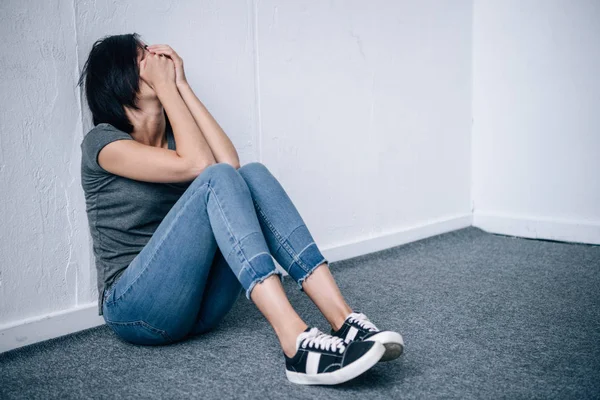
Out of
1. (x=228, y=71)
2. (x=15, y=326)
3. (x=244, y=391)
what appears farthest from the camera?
(x=228, y=71)

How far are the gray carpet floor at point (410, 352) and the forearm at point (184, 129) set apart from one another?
0.53 meters

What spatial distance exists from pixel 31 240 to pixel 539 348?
1.44 metres

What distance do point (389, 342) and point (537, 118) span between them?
7.01ft

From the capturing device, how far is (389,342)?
115 cm

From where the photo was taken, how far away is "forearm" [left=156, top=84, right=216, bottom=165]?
1.40 m

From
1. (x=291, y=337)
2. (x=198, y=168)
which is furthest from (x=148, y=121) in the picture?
(x=291, y=337)

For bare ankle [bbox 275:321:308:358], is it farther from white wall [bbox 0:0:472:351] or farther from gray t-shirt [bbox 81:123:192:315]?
white wall [bbox 0:0:472:351]

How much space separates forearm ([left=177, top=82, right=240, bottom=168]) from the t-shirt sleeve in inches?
9.1

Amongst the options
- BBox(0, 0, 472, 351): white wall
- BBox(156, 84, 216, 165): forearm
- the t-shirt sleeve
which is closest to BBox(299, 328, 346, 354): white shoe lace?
BBox(156, 84, 216, 165): forearm

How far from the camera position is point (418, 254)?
8.36 ft

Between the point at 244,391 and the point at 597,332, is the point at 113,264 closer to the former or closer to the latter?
the point at 244,391

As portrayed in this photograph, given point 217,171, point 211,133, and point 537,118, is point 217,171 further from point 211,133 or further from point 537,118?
point 537,118

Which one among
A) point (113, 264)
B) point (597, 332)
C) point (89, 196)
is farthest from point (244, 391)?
point (597, 332)

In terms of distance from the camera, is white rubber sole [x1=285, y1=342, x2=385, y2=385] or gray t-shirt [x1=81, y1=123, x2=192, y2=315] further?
gray t-shirt [x1=81, y1=123, x2=192, y2=315]
